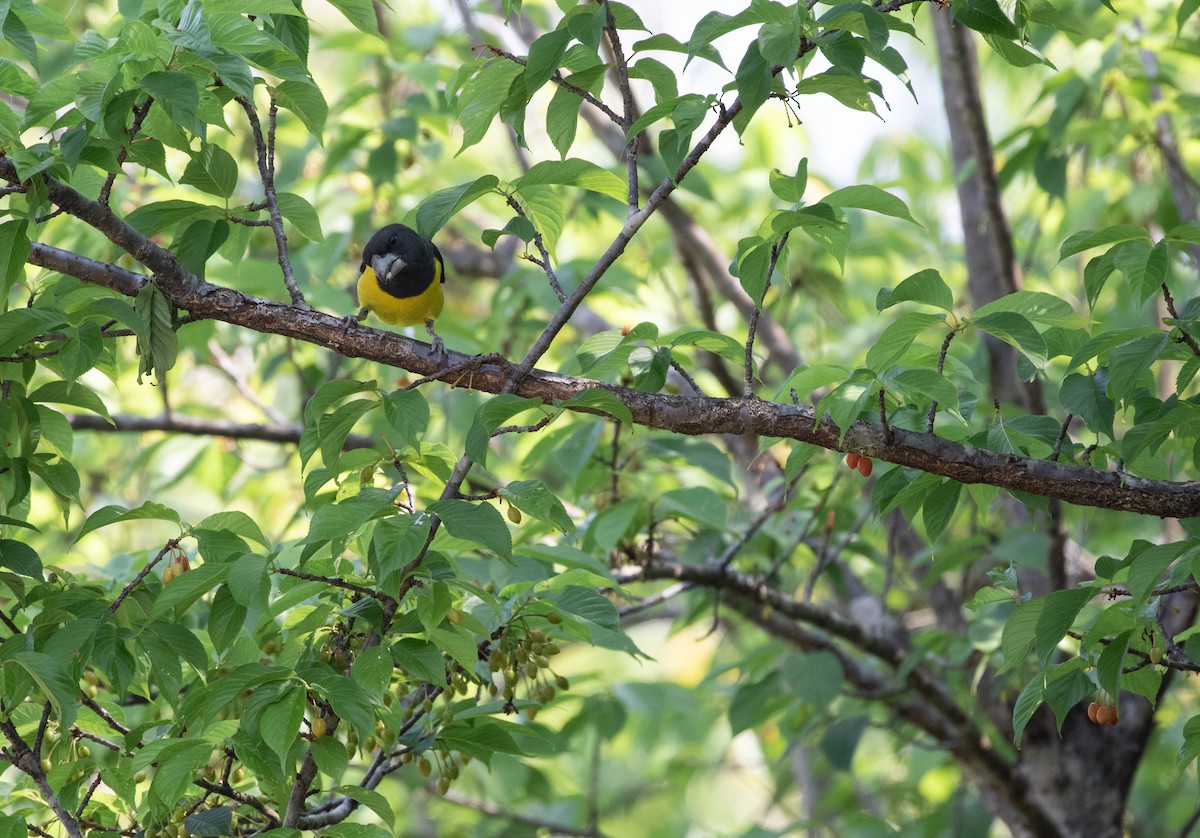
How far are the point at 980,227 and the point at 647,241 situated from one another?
87.7 inches

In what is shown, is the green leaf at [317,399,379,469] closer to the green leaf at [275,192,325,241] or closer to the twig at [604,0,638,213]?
the green leaf at [275,192,325,241]

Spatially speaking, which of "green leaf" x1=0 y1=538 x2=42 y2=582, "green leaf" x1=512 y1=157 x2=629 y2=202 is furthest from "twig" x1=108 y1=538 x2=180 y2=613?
"green leaf" x1=512 y1=157 x2=629 y2=202

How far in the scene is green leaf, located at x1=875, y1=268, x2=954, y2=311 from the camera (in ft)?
6.61

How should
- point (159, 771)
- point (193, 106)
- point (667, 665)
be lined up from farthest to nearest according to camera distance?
point (667, 665), point (159, 771), point (193, 106)

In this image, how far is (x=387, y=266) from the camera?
366cm

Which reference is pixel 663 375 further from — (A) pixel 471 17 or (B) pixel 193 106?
(A) pixel 471 17

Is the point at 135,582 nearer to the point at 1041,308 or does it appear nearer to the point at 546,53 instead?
the point at 546,53

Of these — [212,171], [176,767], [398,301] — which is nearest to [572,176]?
[212,171]

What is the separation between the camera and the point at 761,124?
646 cm

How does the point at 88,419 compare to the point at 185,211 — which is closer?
the point at 185,211

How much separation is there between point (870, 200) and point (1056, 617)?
880 millimetres

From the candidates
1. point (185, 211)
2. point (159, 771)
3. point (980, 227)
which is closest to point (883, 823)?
point (980, 227)

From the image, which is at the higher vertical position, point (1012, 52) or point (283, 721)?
point (1012, 52)

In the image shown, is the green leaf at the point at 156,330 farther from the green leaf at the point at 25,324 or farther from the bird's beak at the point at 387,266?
the bird's beak at the point at 387,266
